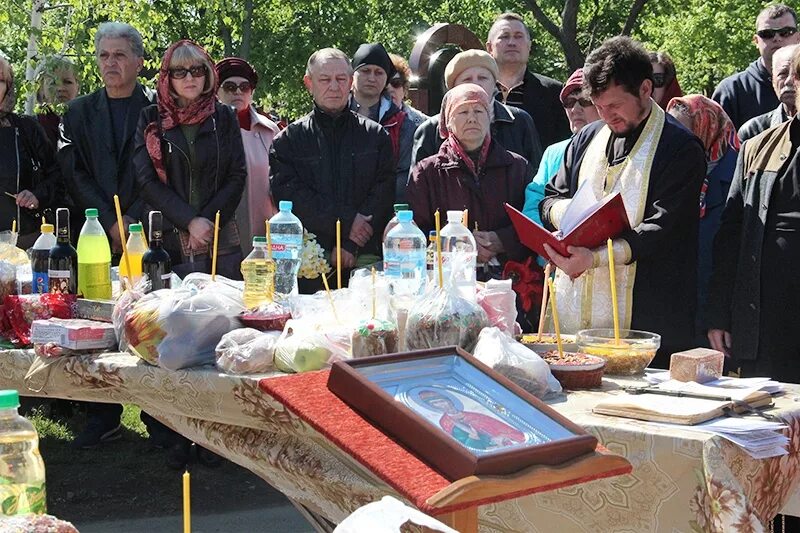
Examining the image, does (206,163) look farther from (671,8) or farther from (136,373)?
→ (671,8)

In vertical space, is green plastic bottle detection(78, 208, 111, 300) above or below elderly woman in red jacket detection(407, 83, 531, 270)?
below

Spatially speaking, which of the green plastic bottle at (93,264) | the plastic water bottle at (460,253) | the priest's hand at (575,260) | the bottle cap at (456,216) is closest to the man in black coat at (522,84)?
the plastic water bottle at (460,253)

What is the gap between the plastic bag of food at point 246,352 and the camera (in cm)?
326

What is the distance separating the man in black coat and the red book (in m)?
2.85

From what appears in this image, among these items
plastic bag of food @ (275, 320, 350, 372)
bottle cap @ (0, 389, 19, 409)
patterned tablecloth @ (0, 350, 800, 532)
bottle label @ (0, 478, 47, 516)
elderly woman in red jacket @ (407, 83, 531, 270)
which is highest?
elderly woman in red jacket @ (407, 83, 531, 270)

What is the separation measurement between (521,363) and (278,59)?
24.1 metres

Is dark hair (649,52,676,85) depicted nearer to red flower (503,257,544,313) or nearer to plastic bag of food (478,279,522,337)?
red flower (503,257,544,313)

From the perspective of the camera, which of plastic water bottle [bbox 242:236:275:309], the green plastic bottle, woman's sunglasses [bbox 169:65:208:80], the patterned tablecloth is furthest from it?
woman's sunglasses [bbox 169:65:208:80]

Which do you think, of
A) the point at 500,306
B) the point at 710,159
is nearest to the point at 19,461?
the point at 500,306

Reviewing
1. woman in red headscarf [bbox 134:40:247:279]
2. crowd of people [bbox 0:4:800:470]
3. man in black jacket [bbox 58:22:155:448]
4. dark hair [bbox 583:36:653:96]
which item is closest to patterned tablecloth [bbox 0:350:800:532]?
Result: crowd of people [bbox 0:4:800:470]

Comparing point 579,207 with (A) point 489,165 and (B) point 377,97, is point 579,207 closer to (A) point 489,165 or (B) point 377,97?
(A) point 489,165

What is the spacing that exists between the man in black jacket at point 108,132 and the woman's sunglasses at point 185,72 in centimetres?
66

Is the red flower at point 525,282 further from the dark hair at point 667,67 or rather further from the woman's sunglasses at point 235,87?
the woman's sunglasses at point 235,87

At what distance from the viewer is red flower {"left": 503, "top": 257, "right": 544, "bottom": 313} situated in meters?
4.67
